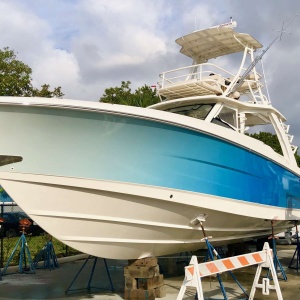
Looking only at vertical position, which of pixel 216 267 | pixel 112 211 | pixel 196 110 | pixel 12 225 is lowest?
pixel 216 267

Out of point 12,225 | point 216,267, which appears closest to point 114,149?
point 216,267

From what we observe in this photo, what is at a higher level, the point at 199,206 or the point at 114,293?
the point at 199,206

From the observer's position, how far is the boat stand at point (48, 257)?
33.0 ft

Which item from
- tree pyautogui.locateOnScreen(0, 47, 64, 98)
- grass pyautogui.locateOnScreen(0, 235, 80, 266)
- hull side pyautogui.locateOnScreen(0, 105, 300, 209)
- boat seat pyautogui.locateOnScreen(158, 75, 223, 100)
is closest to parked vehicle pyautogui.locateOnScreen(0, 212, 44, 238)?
grass pyautogui.locateOnScreen(0, 235, 80, 266)

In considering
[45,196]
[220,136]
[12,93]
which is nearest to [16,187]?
[45,196]

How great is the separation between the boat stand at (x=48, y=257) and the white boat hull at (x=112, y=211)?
13.1 ft

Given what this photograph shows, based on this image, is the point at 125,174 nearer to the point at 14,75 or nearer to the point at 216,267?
the point at 216,267

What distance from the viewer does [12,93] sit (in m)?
19.8

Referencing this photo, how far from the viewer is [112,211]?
20.2 feet

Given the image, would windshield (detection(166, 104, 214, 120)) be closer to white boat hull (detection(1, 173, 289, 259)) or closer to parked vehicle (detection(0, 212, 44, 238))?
white boat hull (detection(1, 173, 289, 259))

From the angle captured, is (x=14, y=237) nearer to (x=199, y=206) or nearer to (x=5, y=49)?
(x=5, y=49)

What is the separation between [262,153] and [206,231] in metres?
1.77

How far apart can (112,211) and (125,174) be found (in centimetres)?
59

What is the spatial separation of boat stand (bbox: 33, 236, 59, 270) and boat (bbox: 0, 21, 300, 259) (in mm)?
3966
